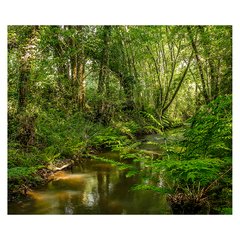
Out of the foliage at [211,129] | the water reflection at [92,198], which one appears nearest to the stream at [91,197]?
the water reflection at [92,198]

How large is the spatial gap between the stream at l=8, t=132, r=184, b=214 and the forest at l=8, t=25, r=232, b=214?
2cm

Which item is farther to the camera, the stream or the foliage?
the stream

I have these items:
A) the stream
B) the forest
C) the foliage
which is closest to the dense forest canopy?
the forest

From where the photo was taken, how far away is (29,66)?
20.1 ft

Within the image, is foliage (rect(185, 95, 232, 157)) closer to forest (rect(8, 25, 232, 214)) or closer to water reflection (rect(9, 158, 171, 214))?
forest (rect(8, 25, 232, 214))

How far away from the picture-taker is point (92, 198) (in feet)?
15.8

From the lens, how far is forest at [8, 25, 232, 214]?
3.95 metres

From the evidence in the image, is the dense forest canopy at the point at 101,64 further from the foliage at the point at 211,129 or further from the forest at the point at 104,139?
the foliage at the point at 211,129

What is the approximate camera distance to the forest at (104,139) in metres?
3.95

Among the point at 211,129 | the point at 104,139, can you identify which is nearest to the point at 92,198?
the point at 104,139

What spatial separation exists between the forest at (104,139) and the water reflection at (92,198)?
16mm

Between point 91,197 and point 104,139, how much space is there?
975mm

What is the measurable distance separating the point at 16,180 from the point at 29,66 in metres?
2.43
